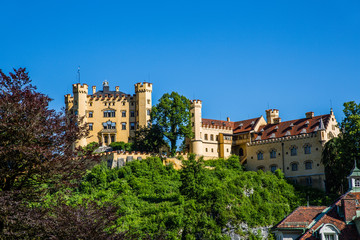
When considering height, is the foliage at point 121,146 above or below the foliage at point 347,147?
above

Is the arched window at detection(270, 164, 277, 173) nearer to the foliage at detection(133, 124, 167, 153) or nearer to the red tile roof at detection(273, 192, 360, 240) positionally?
the foliage at detection(133, 124, 167, 153)

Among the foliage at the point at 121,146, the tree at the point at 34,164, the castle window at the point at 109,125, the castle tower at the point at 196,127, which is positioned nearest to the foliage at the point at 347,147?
the castle tower at the point at 196,127

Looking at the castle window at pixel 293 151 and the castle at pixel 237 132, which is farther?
the castle window at pixel 293 151

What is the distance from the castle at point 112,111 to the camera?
8344 centimetres

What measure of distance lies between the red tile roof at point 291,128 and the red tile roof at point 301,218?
33890 mm

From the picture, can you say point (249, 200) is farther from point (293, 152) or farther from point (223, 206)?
point (293, 152)

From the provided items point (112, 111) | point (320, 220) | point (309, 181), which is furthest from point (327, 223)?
point (112, 111)

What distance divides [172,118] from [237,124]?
1480 cm

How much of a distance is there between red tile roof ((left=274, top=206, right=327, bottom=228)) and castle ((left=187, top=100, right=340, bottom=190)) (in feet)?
101

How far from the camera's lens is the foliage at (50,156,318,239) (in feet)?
167

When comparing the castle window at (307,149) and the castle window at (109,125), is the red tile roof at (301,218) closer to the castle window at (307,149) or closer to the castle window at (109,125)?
the castle window at (307,149)

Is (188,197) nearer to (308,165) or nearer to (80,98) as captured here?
(308,165)

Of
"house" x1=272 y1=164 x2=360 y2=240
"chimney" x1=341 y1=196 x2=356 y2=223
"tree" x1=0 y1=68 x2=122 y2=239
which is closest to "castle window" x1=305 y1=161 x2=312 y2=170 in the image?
"house" x1=272 y1=164 x2=360 y2=240

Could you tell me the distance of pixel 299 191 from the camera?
65.8 m
